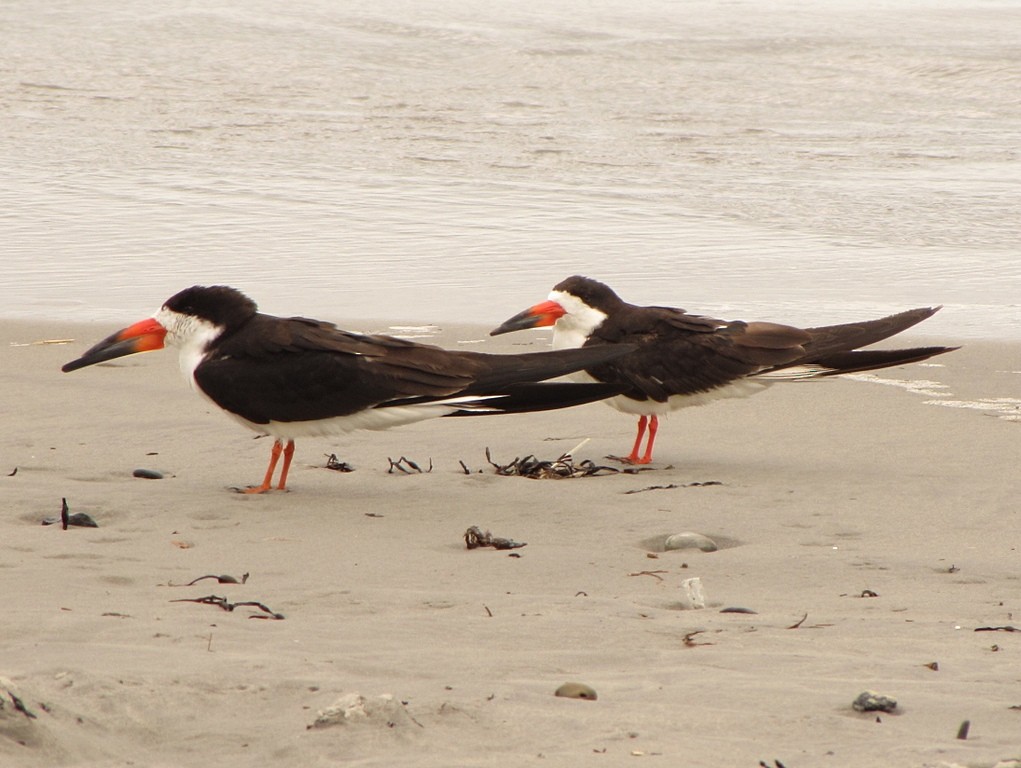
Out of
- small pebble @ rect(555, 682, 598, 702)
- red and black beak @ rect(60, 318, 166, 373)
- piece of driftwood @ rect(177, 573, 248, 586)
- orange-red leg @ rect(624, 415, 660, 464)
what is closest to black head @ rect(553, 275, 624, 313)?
orange-red leg @ rect(624, 415, 660, 464)

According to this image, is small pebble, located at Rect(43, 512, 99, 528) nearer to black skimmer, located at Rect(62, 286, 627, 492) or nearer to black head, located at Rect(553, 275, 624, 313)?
black skimmer, located at Rect(62, 286, 627, 492)

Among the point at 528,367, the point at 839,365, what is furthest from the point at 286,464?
the point at 839,365

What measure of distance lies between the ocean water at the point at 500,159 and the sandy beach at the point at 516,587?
2334 mm

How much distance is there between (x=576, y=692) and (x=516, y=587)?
116cm

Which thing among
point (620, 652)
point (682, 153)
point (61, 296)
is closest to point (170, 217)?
point (61, 296)

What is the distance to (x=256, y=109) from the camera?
1812cm

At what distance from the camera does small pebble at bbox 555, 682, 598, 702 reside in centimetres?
326

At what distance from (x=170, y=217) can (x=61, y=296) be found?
8.98 ft

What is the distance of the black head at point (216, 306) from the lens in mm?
6074

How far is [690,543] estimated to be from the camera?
498 cm

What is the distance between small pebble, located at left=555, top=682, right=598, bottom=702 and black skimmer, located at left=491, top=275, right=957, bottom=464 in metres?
3.32

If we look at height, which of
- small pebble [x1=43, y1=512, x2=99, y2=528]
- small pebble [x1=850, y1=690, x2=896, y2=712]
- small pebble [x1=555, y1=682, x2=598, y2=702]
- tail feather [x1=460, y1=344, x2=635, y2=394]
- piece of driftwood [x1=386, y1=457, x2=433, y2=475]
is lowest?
small pebble [x1=43, y1=512, x2=99, y2=528]

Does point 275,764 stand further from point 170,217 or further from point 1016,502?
point 170,217

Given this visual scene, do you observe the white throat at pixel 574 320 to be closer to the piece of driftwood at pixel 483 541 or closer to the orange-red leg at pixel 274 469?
the orange-red leg at pixel 274 469
